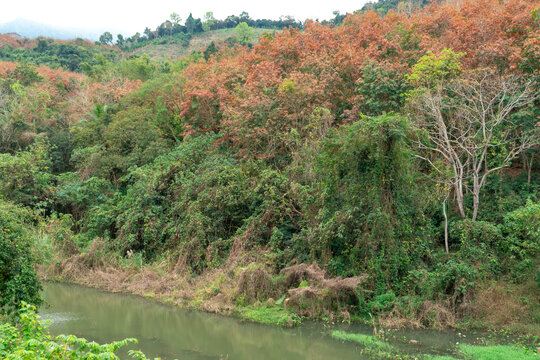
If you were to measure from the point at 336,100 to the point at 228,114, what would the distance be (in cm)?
446

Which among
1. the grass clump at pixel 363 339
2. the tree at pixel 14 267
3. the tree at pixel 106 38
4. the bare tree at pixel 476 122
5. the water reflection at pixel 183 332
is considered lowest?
the water reflection at pixel 183 332

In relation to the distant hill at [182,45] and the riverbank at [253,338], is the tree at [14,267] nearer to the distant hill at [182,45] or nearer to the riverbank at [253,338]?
the riverbank at [253,338]

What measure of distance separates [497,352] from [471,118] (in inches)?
287

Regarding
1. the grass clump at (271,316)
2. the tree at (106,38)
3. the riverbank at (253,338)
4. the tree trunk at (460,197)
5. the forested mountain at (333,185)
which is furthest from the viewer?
the tree at (106,38)

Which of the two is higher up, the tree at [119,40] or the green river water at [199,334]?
the tree at [119,40]

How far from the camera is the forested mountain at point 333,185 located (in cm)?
1109

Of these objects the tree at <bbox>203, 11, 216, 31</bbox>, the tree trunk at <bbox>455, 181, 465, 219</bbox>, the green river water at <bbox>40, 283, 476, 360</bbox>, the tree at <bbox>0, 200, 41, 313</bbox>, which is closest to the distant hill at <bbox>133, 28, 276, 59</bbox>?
the tree at <bbox>203, 11, 216, 31</bbox>

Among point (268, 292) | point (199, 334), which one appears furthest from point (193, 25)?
point (199, 334)

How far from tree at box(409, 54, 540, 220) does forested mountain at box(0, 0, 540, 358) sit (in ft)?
0.26

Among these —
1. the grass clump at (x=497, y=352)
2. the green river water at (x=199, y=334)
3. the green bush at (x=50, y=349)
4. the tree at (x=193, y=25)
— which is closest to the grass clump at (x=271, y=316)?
the green river water at (x=199, y=334)

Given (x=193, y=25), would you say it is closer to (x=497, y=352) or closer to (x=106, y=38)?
(x=106, y=38)

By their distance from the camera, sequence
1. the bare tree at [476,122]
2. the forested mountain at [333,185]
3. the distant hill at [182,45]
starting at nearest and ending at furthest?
the forested mountain at [333,185] < the bare tree at [476,122] < the distant hill at [182,45]

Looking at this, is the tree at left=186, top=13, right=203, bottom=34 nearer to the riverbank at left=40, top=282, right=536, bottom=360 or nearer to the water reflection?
the water reflection

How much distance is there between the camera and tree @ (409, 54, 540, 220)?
12.5m
